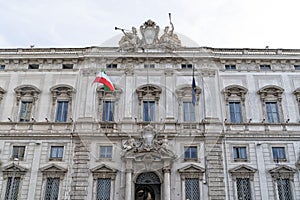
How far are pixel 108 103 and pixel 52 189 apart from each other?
875 centimetres

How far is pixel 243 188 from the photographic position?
26.2m

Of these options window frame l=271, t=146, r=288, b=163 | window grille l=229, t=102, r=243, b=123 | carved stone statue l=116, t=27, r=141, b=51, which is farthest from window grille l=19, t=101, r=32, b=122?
window frame l=271, t=146, r=288, b=163

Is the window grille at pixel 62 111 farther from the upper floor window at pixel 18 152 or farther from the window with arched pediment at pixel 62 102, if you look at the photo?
the upper floor window at pixel 18 152

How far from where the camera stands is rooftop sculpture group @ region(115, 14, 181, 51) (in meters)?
31.3

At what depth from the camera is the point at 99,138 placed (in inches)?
1084

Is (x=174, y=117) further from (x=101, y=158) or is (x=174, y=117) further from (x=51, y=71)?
(x=51, y=71)

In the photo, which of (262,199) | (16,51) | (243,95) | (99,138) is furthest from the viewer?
(16,51)

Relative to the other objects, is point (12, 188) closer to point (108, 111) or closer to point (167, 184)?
point (108, 111)

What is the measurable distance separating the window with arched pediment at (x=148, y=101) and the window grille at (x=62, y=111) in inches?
261

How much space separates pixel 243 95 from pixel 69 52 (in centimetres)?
1722

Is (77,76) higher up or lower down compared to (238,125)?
higher up

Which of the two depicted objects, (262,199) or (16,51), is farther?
(16,51)

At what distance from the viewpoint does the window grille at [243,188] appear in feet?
85.3

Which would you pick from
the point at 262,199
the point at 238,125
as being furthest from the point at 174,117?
the point at 262,199
